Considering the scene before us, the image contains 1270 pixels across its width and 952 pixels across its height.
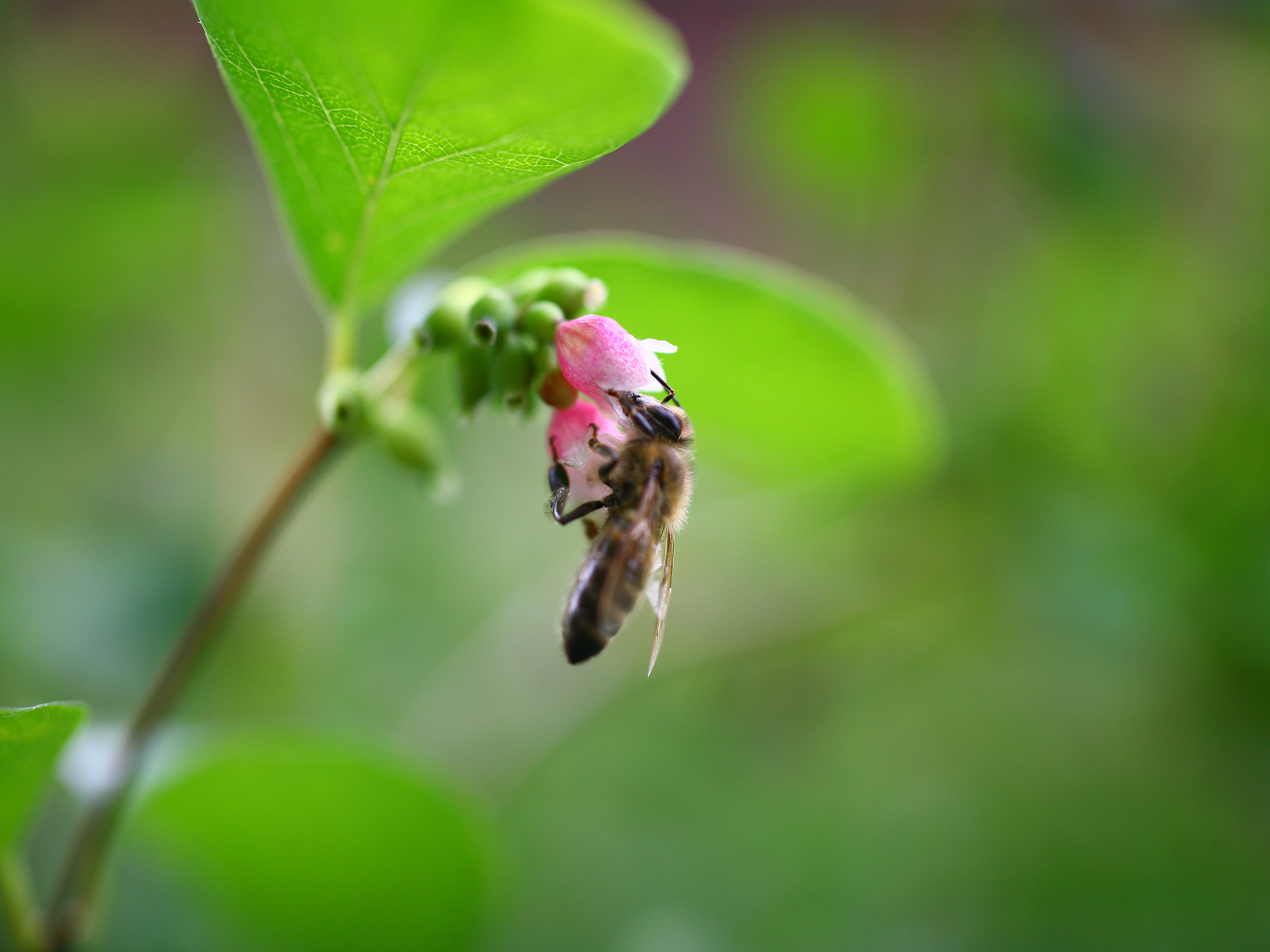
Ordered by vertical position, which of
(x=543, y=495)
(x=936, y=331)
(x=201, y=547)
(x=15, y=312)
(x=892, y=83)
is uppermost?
(x=892, y=83)

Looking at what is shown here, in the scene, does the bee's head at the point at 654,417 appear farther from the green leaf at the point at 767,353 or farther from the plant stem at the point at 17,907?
the plant stem at the point at 17,907

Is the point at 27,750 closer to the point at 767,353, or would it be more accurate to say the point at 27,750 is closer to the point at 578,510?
the point at 578,510

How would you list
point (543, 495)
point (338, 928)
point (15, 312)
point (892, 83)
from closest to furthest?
point (338, 928)
point (15, 312)
point (892, 83)
point (543, 495)

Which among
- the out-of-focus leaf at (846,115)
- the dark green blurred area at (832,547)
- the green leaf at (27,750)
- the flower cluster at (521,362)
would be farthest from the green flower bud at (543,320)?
the out-of-focus leaf at (846,115)

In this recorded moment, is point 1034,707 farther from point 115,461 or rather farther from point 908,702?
point 115,461

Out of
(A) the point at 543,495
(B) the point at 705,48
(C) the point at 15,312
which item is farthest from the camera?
(B) the point at 705,48

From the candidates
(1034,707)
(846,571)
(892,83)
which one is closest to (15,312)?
(846,571)

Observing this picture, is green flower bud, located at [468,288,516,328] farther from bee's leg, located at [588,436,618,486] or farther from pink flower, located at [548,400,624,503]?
bee's leg, located at [588,436,618,486]
